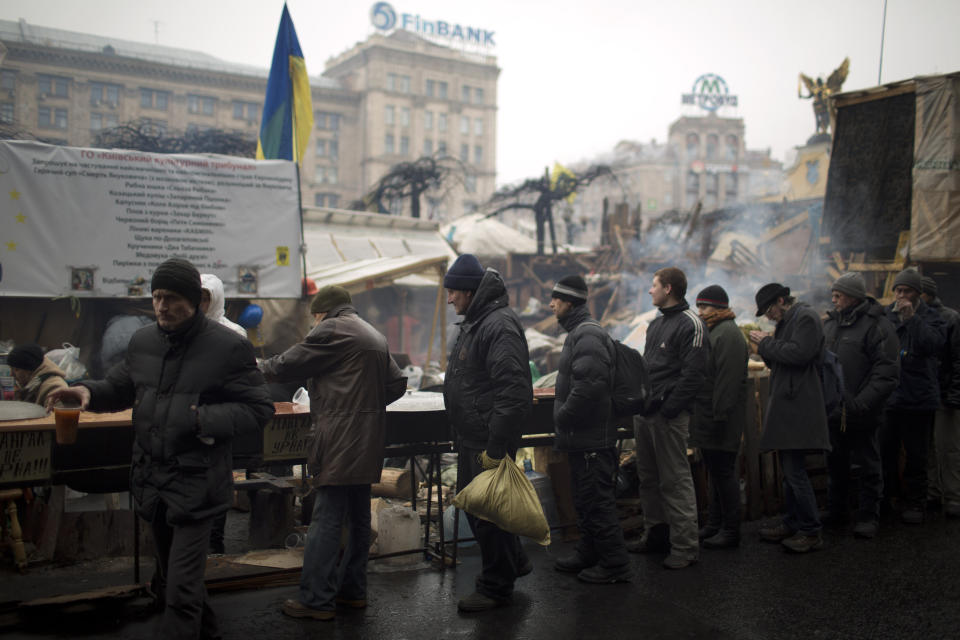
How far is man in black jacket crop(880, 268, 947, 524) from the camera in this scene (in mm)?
6840

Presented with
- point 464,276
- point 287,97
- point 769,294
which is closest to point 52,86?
point 287,97

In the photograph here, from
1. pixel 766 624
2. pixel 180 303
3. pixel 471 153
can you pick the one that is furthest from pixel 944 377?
pixel 471 153

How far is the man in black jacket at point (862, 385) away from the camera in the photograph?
20.8ft

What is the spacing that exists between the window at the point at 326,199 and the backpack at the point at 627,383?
75.1 metres

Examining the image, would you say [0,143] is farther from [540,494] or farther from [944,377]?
[944,377]

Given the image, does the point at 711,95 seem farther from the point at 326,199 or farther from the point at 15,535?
the point at 15,535

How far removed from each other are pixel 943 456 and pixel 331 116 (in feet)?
257

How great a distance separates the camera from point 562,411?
5.10 meters

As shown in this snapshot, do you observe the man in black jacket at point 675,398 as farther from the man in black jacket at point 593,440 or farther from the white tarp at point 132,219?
the white tarp at point 132,219

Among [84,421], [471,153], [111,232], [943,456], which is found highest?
[471,153]

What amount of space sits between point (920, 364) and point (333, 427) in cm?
563

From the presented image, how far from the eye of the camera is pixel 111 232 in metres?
8.23

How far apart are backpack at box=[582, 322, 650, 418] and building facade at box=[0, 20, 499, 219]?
191 feet

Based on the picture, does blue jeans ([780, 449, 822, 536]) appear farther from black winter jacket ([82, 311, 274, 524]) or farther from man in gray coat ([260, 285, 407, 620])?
black winter jacket ([82, 311, 274, 524])
